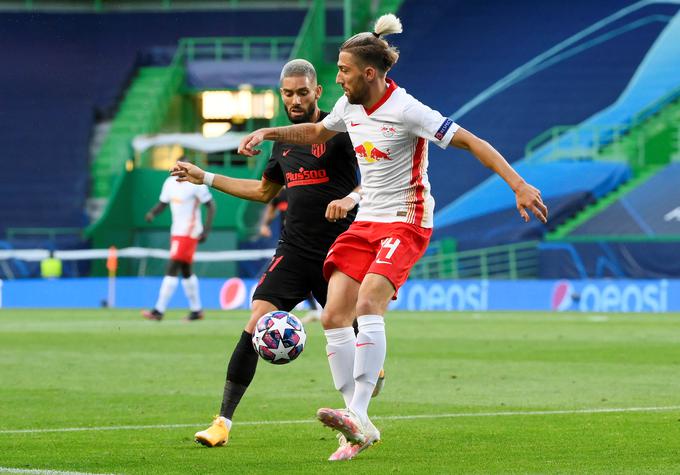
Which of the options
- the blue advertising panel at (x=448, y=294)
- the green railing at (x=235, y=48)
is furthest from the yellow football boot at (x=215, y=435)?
the green railing at (x=235, y=48)

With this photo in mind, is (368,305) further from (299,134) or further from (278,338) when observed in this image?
(299,134)

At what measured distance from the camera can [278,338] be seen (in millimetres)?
7617

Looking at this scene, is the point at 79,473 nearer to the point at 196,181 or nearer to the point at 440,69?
the point at 196,181

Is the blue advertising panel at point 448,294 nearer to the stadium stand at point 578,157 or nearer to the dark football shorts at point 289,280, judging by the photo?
the stadium stand at point 578,157

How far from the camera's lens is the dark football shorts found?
8.09 m

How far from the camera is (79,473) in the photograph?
6156mm

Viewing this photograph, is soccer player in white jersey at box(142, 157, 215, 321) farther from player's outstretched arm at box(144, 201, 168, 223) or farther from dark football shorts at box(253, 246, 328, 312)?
dark football shorts at box(253, 246, 328, 312)

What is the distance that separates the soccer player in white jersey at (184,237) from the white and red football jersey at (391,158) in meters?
13.5

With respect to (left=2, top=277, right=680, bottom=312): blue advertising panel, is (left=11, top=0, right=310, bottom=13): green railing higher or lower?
higher

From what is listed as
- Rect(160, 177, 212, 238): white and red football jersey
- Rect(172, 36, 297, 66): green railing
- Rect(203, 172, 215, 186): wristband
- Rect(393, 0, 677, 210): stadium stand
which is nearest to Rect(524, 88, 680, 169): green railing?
Rect(393, 0, 677, 210): stadium stand

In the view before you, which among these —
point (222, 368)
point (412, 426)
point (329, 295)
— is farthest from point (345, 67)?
point (222, 368)

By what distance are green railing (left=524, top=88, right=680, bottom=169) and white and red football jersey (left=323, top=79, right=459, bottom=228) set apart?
26.8 m

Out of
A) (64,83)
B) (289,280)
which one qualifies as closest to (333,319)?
(289,280)

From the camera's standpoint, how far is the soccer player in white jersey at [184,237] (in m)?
20.9
